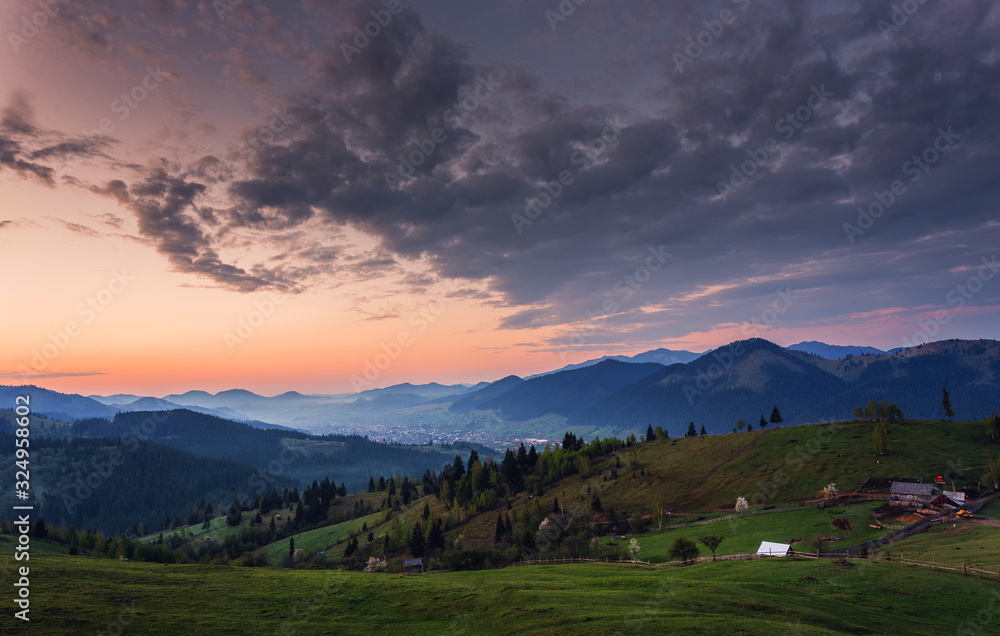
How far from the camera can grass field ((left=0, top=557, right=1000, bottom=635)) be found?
114ft

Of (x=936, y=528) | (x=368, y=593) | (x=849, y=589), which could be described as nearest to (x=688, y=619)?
(x=849, y=589)

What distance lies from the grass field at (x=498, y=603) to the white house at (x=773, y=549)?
18.3 metres

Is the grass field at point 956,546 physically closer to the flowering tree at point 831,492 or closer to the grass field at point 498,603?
the grass field at point 498,603

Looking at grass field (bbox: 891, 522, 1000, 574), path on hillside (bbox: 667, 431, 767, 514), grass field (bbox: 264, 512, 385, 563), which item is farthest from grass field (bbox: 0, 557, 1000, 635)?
grass field (bbox: 264, 512, 385, 563)

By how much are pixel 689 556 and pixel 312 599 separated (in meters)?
64.2

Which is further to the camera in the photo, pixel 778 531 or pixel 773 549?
pixel 778 531

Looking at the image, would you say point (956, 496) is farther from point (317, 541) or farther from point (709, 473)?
point (317, 541)

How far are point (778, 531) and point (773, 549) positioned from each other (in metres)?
17.5

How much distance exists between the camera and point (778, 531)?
89.4m

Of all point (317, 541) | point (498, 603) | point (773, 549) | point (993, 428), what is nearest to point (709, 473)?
point (993, 428)

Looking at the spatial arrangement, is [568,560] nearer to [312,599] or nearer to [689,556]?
[689,556]

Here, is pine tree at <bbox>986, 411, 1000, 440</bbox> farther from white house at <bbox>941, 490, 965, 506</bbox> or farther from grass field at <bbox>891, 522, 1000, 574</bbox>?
grass field at <bbox>891, 522, 1000, 574</bbox>

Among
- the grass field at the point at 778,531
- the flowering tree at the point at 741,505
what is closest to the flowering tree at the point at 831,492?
the grass field at the point at 778,531

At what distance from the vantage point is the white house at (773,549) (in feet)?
238
